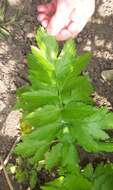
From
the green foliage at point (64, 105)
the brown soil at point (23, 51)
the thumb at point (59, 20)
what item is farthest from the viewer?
the brown soil at point (23, 51)

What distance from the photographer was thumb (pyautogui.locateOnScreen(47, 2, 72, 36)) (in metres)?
2.22

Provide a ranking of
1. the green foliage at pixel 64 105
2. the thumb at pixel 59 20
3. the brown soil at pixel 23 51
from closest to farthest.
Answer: the green foliage at pixel 64 105 → the thumb at pixel 59 20 → the brown soil at pixel 23 51

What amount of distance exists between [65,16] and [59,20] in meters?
0.04

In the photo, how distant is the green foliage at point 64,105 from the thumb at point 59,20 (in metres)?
0.50

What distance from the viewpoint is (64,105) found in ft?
5.66

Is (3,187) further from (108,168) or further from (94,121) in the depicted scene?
(94,121)

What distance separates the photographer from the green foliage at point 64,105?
65.6 inches

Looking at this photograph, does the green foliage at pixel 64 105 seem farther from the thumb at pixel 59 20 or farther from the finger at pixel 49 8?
the finger at pixel 49 8

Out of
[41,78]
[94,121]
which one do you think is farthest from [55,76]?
[94,121]

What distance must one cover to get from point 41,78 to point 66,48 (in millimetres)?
161

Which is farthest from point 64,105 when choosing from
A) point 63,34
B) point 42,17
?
point 42,17

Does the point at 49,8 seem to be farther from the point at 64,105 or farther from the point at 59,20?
the point at 64,105

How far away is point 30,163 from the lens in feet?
7.71

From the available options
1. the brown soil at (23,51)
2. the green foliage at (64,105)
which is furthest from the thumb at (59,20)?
the green foliage at (64,105)
